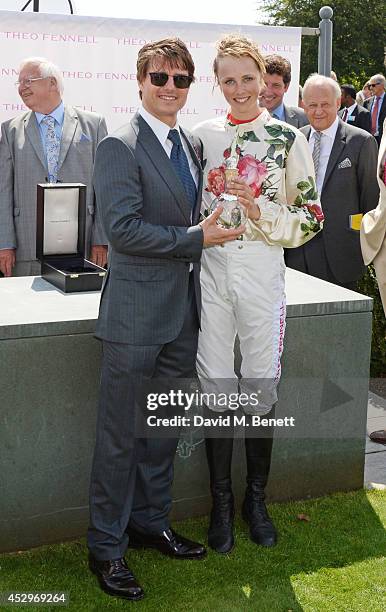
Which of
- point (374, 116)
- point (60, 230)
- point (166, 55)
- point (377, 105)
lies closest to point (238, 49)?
point (166, 55)

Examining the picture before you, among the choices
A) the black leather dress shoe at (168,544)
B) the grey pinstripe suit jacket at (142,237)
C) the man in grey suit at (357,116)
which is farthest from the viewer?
the man in grey suit at (357,116)

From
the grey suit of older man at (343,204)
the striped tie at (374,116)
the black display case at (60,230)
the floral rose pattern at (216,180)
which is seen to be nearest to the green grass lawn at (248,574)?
the black display case at (60,230)

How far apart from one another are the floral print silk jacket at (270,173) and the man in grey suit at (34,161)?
2.29m

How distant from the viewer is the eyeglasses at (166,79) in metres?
3.37

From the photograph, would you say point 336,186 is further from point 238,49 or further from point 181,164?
point 181,164

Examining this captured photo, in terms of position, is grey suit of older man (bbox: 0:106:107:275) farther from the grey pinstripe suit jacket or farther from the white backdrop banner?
the grey pinstripe suit jacket

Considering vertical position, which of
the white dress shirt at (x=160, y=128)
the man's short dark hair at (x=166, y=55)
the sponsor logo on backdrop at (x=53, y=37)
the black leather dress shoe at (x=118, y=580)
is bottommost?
the black leather dress shoe at (x=118, y=580)

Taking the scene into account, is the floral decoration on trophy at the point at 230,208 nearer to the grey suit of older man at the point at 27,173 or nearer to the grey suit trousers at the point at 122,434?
the grey suit trousers at the point at 122,434

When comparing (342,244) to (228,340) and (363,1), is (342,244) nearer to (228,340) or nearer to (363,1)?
(228,340)

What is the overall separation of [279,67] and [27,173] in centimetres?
210

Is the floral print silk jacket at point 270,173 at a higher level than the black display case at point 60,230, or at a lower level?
higher

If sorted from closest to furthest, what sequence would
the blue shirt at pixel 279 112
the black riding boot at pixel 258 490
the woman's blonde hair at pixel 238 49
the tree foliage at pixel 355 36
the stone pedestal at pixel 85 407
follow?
the woman's blonde hair at pixel 238 49
the stone pedestal at pixel 85 407
the black riding boot at pixel 258 490
the blue shirt at pixel 279 112
the tree foliage at pixel 355 36

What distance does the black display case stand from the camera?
177 inches

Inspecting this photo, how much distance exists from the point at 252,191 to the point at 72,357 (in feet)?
3.40
